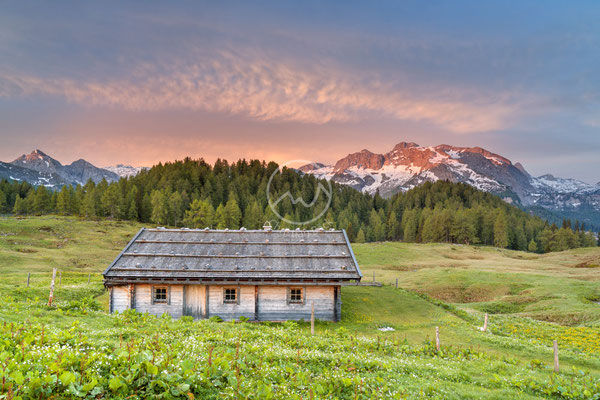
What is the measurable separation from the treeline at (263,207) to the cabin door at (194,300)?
231 feet

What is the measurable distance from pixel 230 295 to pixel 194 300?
10.7 feet

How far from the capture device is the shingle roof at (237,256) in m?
29.0

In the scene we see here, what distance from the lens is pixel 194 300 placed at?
29.1 metres

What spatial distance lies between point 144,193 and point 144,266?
124 m

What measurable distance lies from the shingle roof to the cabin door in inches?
57.8

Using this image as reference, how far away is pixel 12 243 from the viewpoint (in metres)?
69.8

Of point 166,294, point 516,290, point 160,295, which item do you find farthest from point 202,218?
point 516,290

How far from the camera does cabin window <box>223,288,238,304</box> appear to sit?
2927 cm

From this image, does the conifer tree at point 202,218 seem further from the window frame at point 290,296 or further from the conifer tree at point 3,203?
the window frame at point 290,296

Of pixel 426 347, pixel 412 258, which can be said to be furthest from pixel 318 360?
pixel 412 258

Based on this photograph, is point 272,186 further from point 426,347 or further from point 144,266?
point 426,347

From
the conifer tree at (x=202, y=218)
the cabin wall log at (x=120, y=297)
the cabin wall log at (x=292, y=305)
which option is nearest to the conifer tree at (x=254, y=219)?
the conifer tree at (x=202, y=218)

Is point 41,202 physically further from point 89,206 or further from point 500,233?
point 500,233

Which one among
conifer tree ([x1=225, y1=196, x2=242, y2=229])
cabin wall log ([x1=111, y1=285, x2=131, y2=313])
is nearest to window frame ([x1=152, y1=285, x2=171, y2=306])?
cabin wall log ([x1=111, y1=285, x2=131, y2=313])
